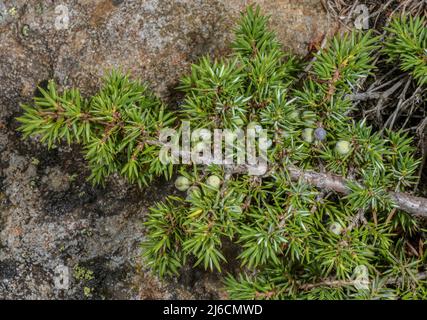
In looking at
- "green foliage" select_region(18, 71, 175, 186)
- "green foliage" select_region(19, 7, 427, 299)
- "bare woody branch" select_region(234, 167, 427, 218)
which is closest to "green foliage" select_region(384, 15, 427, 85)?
"green foliage" select_region(19, 7, 427, 299)

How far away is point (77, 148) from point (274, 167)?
86cm

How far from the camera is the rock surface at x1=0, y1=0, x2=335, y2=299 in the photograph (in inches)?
86.0

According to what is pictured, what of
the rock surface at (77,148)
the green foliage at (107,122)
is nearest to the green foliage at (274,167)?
the green foliage at (107,122)

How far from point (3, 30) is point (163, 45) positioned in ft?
2.19

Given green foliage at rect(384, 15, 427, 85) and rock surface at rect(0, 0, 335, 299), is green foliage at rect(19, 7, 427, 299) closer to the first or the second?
green foliage at rect(384, 15, 427, 85)

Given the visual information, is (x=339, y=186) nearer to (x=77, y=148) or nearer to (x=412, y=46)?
(x=412, y=46)

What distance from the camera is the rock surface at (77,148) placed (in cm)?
218

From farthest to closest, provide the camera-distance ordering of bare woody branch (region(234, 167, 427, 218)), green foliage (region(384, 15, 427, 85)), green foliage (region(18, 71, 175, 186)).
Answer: green foliage (region(384, 15, 427, 85))
bare woody branch (region(234, 167, 427, 218))
green foliage (region(18, 71, 175, 186))

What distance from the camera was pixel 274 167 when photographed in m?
1.82

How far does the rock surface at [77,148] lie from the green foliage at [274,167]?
0.95 feet

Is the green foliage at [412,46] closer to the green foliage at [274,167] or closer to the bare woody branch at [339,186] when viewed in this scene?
the green foliage at [274,167]

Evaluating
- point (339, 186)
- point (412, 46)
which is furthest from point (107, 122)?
point (412, 46)

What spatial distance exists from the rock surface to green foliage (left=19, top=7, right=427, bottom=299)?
11.4 inches

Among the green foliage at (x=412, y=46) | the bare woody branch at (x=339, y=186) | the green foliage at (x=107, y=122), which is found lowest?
the bare woody branch at (x=339, y=186)
